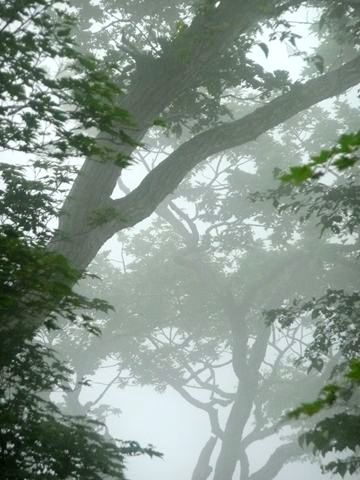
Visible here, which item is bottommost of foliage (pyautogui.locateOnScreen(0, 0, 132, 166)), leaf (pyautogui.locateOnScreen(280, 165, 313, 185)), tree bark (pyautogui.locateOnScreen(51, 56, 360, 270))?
leaf (pyautogui.locateOnScreen(280, 165, 313, 185))

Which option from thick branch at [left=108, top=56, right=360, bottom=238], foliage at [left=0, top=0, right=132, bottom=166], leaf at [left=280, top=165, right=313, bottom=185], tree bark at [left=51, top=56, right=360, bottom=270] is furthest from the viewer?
thick branch at [left=108, top=56, right=360, bottom=238]

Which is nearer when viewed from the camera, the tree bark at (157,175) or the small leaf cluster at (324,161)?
the small leaf cluster at (324,161)

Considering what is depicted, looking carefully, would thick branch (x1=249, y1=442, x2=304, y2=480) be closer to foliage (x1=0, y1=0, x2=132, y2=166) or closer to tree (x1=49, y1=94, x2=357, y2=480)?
tree (x1=49, y1=94, x2=357, y2=480)

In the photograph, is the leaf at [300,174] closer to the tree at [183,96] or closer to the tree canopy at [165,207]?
the tree canopy at [165,207]

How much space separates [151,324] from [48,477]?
16.6 meters

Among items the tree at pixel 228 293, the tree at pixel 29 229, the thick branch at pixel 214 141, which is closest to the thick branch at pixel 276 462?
the tree at pixel 228 293

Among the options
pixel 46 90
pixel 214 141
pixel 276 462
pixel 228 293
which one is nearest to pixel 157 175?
pixel 214 141

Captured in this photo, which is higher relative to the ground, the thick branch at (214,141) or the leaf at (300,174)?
the thick branch at (214,141)

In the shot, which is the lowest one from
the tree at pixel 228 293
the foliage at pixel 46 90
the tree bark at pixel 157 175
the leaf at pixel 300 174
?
the leaf at pixel 300 174

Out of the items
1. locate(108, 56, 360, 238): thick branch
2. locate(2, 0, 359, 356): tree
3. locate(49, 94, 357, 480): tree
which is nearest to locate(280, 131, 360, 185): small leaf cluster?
locate(2, 0, 359, 356): tree

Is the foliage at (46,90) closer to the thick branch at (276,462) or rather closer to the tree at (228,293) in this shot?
the tree at (228,293)

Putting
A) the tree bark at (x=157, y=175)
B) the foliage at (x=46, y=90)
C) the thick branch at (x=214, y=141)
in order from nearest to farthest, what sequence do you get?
the foliage at (x=46, y=90)
the tree bark at (x=157, y=175)
the thick branch at (x=214, y=141)

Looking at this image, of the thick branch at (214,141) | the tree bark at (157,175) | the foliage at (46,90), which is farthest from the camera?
the thick branch at (214,141)

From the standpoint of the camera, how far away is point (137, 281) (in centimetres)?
1991
